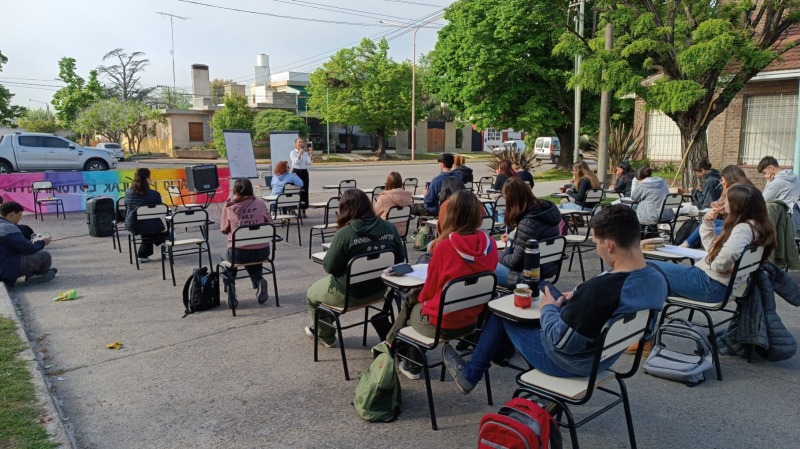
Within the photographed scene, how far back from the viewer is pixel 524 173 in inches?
428

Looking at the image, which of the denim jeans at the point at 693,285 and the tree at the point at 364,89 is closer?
the denim jeans at the point at 693,285

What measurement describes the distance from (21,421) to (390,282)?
2502mm

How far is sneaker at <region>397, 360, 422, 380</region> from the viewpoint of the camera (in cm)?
443

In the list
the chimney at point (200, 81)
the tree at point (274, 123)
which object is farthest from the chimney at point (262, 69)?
the tree at point (274, 123)

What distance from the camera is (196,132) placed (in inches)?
1780

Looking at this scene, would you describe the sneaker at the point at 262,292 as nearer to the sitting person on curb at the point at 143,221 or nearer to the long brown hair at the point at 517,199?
the sitting person on curb at the point at 143,221

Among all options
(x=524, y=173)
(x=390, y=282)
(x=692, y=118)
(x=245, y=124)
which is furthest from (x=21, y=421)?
(x=245, y=124)

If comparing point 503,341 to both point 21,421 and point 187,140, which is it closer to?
point 21,421

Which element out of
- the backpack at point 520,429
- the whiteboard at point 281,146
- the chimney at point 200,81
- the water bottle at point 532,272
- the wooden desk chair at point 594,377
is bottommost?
the backpack at point 520,429

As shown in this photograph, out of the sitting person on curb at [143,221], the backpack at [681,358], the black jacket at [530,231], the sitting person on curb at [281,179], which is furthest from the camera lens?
the sitting person on curb at [281,179]

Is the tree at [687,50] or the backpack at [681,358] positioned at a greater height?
the tree at [687,50]

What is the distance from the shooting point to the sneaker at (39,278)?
737 cm

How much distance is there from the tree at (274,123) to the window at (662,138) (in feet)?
76.5

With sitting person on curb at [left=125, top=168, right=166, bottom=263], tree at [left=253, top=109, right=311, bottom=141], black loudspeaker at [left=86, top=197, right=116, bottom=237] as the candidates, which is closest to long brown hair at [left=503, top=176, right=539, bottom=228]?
sitting person on curb at [left=125, top=168, right=166, bottom=263]
